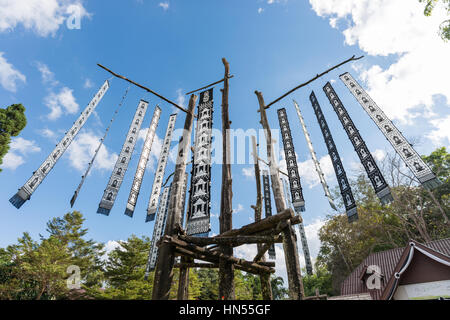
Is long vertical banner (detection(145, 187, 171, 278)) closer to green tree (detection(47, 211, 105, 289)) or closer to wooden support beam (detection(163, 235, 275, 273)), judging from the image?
wooden support beam (detection(163, 235, 275, 273))

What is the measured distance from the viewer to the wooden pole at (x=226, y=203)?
16.2 feet

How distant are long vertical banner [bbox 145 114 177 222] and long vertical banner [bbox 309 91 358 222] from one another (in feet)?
26.1

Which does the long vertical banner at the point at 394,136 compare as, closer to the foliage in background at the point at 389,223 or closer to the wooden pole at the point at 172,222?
the wooden pole at the point at 172,222

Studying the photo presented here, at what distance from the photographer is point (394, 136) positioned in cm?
937

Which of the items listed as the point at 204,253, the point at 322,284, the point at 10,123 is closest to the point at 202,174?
the point at 204,253

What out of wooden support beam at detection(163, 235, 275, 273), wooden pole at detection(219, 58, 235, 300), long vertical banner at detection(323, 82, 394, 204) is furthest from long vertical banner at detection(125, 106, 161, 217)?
long vertical banner at detection(323, 82, 394, 204)

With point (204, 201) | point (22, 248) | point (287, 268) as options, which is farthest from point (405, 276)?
point (22, 248)

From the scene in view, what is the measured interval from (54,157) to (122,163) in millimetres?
2732

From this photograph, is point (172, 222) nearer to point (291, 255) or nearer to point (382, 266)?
point (291, 255)

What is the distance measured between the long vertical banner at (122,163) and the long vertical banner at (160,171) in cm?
146

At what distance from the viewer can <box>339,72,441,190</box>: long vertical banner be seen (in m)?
8.18

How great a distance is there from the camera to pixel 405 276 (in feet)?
30.5
